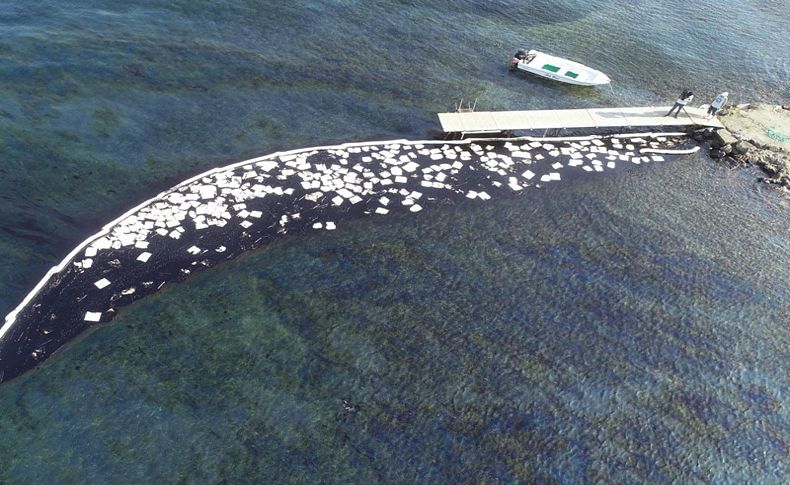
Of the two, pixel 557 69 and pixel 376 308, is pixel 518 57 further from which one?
pixel 376 308

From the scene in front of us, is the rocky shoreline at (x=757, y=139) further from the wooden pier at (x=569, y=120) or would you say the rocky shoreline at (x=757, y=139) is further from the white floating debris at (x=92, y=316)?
the white floating debris at (x=92, y=316)

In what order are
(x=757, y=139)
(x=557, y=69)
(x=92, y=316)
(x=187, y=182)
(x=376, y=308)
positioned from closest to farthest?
(x=92, y=316) < (x=376, y=308) < (x=187, y=182) < (x=757, y=139) < (x=557, y=69)

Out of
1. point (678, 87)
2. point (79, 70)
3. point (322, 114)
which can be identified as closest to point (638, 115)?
point (678, 87)

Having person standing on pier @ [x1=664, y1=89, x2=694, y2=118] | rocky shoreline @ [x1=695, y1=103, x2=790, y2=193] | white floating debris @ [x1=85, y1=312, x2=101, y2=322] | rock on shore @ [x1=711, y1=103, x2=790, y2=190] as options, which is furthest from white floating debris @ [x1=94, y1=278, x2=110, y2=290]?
rock on shore @ [x1=711, y1=103, x2=790, y2=190]

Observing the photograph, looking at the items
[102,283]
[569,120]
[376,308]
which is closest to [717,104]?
[569,120]

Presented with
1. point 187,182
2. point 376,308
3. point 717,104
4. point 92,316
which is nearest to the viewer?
point 92,316

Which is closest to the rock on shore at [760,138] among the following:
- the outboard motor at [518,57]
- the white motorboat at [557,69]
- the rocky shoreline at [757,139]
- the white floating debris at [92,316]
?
the rocky shoreline at [757,139]
